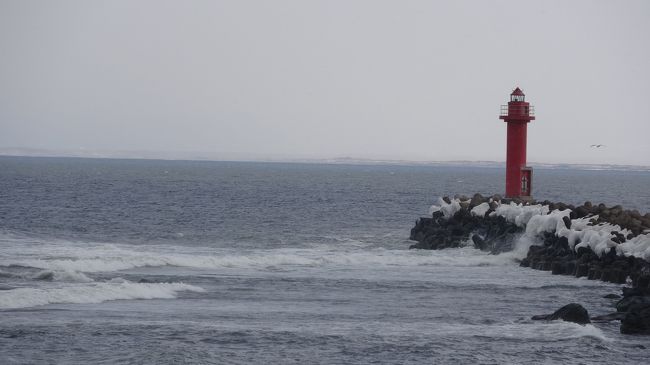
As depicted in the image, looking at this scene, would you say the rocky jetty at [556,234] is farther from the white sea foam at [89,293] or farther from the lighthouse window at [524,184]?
the white sea foam at [89,293]

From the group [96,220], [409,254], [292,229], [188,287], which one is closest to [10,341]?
[188,287]

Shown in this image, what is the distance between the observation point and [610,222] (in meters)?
27.7

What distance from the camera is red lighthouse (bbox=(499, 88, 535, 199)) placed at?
35.8 m

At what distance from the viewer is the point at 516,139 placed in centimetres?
→ 3606

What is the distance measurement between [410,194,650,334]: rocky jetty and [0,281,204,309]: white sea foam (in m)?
8.23

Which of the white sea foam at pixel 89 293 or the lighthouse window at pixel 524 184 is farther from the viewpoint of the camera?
the lighthouse window at pixel 524 184

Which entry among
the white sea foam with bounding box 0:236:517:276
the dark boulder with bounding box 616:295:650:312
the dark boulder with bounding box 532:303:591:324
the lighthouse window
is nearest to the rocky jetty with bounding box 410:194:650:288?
the white sea foam with bounding box 0:236:517:276

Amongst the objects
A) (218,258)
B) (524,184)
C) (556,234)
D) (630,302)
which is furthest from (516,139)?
(630,302)

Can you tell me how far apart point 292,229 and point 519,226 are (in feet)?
45.3

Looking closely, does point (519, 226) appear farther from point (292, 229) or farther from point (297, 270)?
point (292, 229)

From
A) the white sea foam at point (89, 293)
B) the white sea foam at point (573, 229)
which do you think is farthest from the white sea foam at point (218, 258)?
the white sea foam at point (89, 293)

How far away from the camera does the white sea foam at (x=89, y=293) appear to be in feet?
63.6

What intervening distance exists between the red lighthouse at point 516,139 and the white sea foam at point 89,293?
17.1 meters

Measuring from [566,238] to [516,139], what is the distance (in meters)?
9.15
